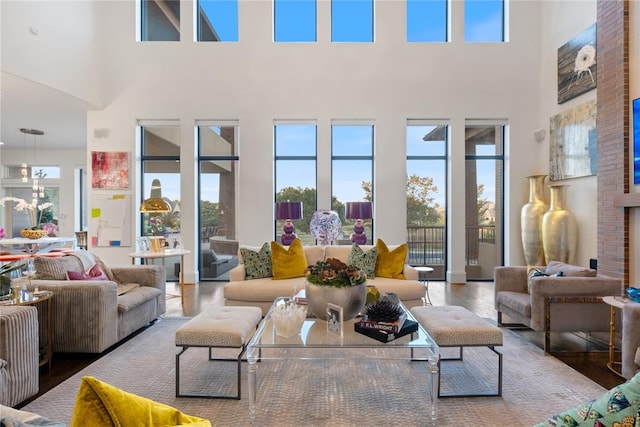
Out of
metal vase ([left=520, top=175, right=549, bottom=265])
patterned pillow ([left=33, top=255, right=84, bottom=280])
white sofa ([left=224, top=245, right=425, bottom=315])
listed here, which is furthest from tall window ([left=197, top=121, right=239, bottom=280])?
metal vase ([left=520, top=175, right=549, bottom=265])

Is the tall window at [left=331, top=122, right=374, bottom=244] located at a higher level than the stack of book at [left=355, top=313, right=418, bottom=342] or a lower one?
higher

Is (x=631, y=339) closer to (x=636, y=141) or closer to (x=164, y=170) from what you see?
(x=636, y=141)

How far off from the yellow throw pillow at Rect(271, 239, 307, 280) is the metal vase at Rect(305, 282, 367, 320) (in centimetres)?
165

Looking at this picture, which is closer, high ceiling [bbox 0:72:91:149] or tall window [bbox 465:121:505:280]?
high ceiling [bbox 0:72:91:149]

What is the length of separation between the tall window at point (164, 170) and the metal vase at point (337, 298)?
4.98 m

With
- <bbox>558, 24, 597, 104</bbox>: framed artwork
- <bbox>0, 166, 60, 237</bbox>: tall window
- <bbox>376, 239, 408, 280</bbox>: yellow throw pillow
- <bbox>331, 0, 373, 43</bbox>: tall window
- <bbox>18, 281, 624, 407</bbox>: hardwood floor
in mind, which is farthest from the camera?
<bbox>0, 166, 60, 237</bbox>: tall window

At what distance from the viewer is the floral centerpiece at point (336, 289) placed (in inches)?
98.2

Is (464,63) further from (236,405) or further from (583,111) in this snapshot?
(236,405)

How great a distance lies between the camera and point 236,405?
2326 millimetres

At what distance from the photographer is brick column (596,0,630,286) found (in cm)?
361

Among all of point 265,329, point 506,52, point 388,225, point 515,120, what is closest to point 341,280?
point 265,329

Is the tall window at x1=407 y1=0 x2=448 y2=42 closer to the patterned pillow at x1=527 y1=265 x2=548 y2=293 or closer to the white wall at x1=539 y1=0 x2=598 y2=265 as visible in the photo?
the white wall at x1=539 y1=0 x2=598 y2=265

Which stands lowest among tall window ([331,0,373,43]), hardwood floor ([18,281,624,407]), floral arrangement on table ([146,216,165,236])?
hardwood floor ([18,281,624,407])

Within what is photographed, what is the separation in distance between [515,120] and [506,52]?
4.10ft
